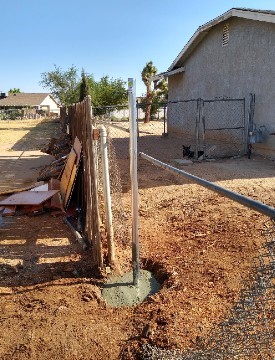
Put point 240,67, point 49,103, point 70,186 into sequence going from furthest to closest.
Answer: point 49,103 → point 240,67 → point 70,186

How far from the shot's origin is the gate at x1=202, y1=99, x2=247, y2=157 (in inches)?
503

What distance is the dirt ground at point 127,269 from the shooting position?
2750 mm

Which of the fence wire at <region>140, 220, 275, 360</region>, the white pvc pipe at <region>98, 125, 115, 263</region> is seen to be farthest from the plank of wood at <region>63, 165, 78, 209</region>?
the fence wire at <region>140, 220, 275, 360</region>

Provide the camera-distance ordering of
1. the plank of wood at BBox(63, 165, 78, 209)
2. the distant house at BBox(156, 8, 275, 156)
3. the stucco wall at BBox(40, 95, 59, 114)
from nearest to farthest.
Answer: the plank of wood at BBox(63, 165, 78, 209), the distant house at BBox(156, 8, 275, 156), the stucco wall at BBox(40, 95, 59, 114)

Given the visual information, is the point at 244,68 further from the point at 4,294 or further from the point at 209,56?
the point at 4,294

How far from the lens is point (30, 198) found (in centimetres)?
634

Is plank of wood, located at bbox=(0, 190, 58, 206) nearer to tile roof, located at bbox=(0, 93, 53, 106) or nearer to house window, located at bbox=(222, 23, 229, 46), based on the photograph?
house window, located at bbox=(222, 23, 229, 46)

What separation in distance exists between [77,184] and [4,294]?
3.04m

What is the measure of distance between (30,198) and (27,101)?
82067 mm

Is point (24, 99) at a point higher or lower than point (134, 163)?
higher

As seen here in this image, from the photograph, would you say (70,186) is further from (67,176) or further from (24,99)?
(24,99)

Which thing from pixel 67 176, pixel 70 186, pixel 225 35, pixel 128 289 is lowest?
pixel 128 289

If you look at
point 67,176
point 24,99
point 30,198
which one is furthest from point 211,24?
point 24,99

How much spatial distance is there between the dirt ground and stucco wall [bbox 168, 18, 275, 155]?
6.42 m
